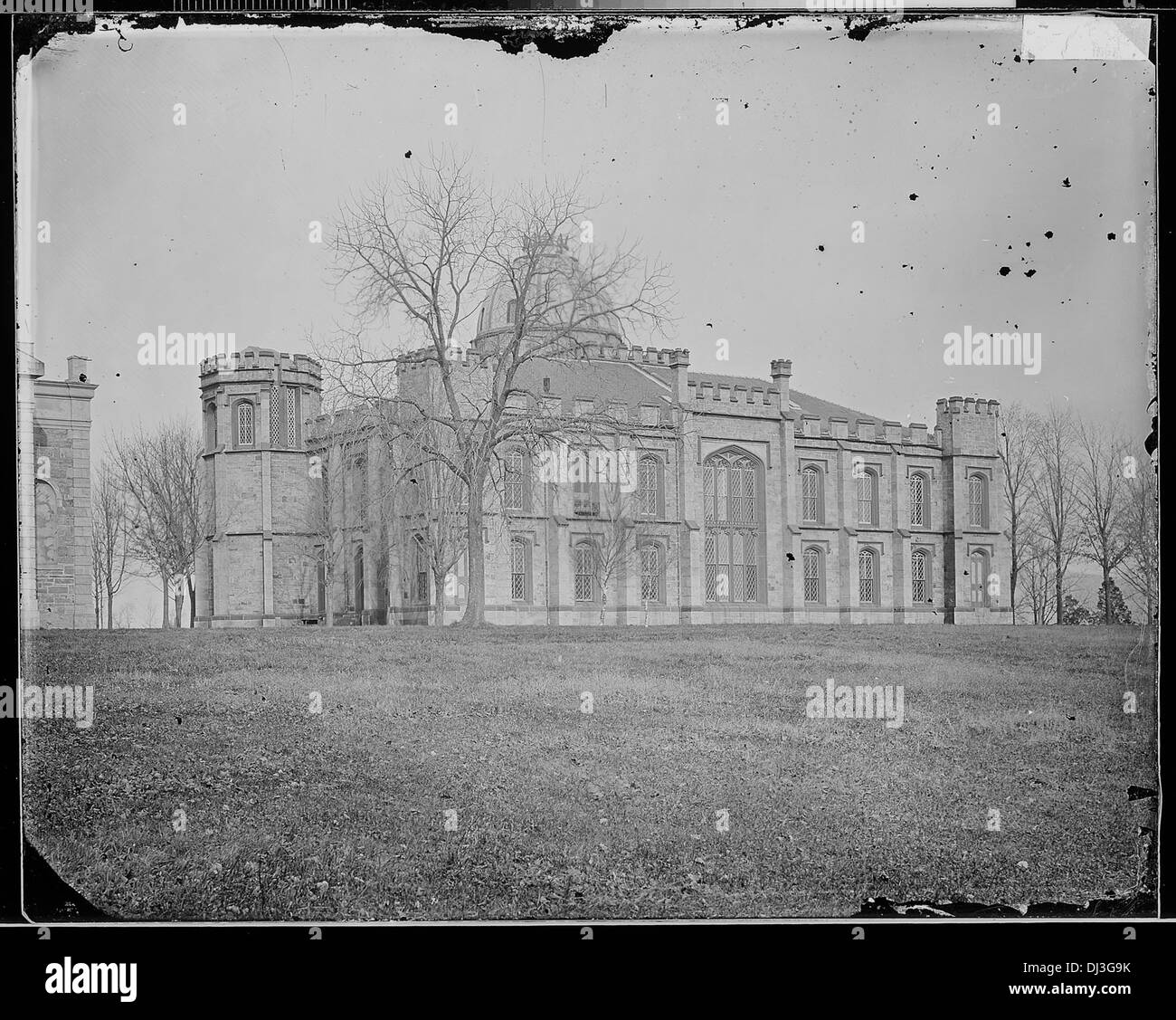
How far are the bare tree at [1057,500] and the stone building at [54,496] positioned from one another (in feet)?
26.3

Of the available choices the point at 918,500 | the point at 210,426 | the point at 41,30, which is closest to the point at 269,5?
the point at 41,30

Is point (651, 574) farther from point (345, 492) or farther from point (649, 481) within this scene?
point (345, 492)

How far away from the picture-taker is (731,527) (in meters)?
12.2

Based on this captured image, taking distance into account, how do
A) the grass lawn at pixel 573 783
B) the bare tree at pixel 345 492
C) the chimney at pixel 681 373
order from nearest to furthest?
the grass lawn at pixel 573 783 < the chimney at pixel 681 373 < the bare tree at pixel 345 492

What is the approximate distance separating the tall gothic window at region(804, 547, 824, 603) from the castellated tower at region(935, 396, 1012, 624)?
3.95 feet

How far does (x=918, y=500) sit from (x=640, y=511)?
292 cm

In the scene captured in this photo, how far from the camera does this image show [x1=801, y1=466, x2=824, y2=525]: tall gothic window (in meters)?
12.0

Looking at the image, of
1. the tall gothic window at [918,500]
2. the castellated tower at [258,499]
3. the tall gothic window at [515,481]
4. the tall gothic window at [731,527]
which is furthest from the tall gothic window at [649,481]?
the castellated tower at [258,499]

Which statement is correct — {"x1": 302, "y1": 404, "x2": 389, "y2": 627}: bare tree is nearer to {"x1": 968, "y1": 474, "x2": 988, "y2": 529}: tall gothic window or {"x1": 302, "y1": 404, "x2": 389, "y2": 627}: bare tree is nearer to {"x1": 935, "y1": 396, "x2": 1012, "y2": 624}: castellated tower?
{"x1": 935, "y1": 396, "x2": 1012, "y2": 624}: castellated tower

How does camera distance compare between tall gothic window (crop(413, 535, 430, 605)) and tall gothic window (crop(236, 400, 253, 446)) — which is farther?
tall gothic window (crop(413, 535, 430, 605))

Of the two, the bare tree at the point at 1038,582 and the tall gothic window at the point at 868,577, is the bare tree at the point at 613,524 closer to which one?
the tall gothic window at the point at 868,577

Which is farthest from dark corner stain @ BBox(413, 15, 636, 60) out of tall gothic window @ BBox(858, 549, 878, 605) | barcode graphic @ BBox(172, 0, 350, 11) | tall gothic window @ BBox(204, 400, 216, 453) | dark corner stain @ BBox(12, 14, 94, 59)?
tall gothic window @ BBox(858, 549, 878, 605)

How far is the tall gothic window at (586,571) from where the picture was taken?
12.4 meters

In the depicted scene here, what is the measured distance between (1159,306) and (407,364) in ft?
21.6
